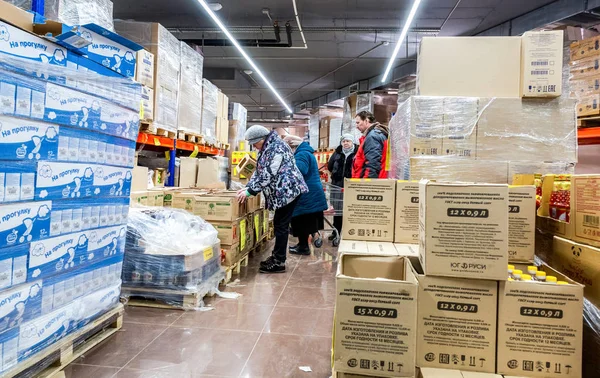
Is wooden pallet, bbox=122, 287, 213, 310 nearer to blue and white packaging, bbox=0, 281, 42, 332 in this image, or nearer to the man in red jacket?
blue and white packaging, bbox=0, 281, 42, 332

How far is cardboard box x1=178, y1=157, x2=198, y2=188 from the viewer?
5938 mm

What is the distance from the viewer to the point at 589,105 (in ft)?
16.5

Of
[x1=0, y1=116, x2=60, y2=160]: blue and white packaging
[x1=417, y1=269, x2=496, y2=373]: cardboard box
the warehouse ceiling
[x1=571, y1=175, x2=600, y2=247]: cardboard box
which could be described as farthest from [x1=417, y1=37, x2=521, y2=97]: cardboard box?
the warehouse ceiling

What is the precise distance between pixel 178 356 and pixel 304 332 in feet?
3.07

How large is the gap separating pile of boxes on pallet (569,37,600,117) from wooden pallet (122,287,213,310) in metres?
5.45

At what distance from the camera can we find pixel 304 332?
2840 millimetres

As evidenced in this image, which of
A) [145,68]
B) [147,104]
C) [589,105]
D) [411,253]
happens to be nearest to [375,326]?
[411,253]

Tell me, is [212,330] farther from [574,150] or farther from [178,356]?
[574,150]

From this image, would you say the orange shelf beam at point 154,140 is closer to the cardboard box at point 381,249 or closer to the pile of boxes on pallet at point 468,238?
the pile of boxes on pallet at point 468,238

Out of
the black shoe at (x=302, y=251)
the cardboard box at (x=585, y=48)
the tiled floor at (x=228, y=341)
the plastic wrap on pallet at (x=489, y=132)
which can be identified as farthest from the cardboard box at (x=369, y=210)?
the cardboard box at (x=585, y=48)

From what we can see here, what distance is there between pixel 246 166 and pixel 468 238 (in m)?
5.22

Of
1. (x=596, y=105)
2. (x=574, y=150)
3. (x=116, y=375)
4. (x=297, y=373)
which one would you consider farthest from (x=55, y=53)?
(x=596, y=105)

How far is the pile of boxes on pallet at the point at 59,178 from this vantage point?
1.79 m

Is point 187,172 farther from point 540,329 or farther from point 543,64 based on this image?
point 540,329
